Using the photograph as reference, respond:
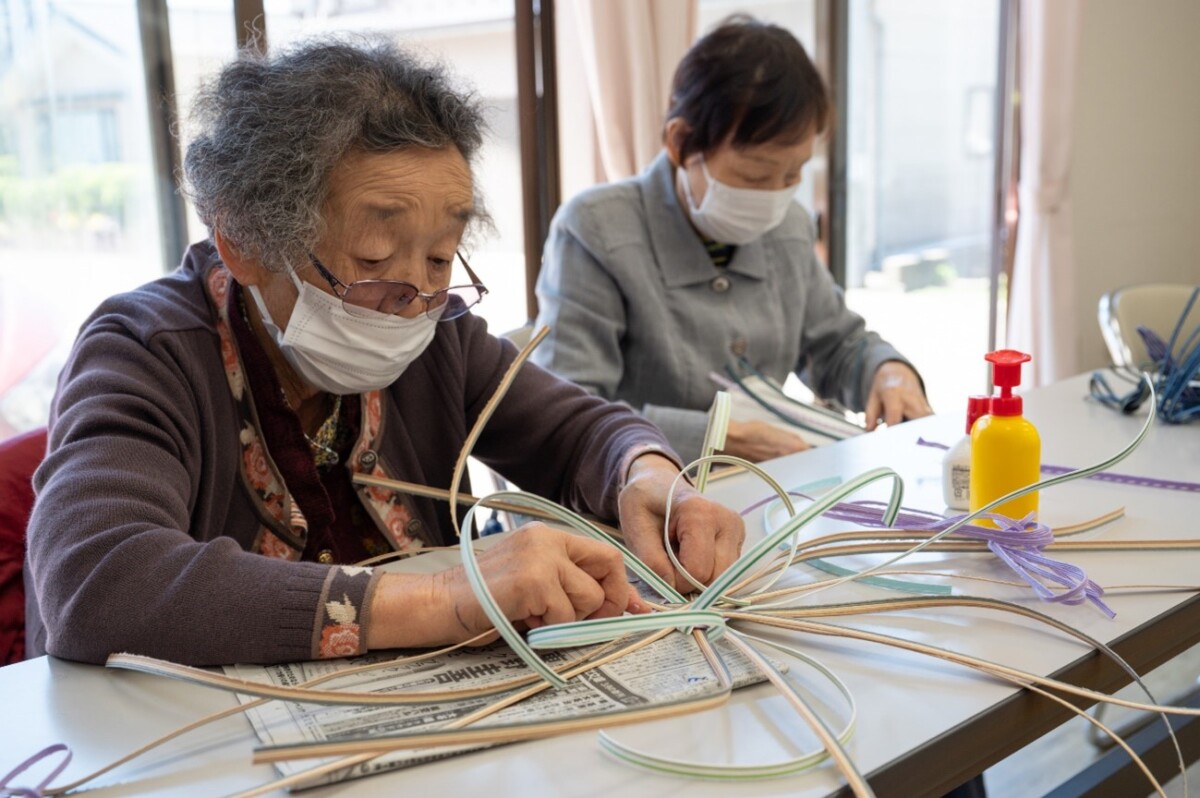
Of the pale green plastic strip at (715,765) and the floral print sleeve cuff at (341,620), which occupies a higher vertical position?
the floral print sleeve cuff at (341,620)

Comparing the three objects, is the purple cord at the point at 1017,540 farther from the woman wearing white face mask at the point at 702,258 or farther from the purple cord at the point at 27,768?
the purple cord at the point at 27,768

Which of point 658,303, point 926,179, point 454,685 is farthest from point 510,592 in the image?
point 926,179

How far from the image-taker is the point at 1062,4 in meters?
4.14

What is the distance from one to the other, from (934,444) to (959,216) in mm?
3500

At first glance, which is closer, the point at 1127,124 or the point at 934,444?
the point at 934,444

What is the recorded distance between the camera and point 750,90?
2.00 meters

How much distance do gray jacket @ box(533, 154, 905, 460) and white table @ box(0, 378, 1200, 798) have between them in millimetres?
1005

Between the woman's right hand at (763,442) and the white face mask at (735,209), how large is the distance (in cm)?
45

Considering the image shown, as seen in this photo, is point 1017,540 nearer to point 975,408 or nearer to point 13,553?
point 975,408

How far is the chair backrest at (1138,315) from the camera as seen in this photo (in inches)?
103

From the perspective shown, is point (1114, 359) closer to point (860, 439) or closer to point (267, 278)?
point (860, 439)

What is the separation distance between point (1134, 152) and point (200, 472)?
181 inches

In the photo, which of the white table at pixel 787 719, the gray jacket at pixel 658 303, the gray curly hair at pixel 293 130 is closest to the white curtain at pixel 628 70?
the gray jacket at pixel 658 303

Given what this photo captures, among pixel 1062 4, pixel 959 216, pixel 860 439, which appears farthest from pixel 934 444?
pixel 959 216
